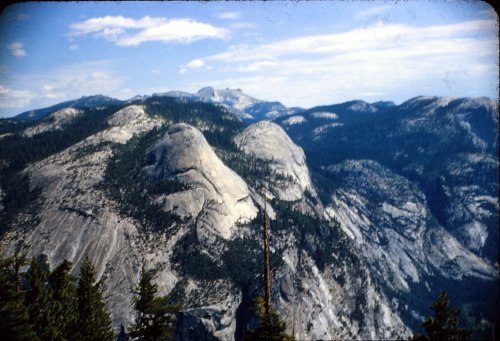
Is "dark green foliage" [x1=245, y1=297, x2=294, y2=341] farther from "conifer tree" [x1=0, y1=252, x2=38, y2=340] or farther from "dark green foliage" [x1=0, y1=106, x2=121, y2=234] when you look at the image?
"dark green foliage" [x1=0, y1=106, x2=121, y2=234]

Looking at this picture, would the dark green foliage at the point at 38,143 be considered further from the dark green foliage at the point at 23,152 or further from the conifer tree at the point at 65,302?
the conifer tree at the point at 65,302

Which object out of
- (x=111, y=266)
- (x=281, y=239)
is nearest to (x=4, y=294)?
(x=111, y=266)

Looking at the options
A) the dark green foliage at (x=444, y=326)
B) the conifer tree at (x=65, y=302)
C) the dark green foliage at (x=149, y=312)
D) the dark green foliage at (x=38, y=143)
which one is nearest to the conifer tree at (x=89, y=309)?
the conifer tree at (x=65, y=302)

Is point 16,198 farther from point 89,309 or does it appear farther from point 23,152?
point 89,309

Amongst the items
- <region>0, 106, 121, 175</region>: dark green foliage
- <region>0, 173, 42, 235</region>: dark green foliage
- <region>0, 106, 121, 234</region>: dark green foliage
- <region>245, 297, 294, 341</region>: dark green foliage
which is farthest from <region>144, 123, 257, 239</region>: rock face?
<region>245, 297, 294, 341</region>: dark green foliage

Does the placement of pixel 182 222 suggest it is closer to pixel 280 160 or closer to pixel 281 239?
pixel 281 239
